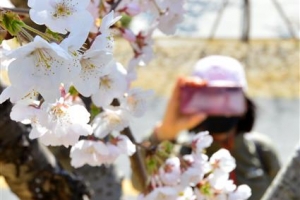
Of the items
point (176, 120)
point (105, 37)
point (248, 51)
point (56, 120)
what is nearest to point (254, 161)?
point (176, 120)

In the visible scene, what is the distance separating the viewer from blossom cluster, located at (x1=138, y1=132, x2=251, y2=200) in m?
1.14

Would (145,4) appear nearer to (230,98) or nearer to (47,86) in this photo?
(47,86)

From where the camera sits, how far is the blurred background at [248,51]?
637cm

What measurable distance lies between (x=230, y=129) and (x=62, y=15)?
1.58 meters

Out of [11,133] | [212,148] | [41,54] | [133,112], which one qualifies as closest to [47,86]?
[41,54]

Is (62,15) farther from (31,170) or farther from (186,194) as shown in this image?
(31,170)

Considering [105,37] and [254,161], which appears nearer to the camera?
[105,37]

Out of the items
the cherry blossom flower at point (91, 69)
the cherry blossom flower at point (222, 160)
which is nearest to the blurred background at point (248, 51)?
the cherry blossom flower at point (222, 160)

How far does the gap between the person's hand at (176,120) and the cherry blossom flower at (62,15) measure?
1.54 meters

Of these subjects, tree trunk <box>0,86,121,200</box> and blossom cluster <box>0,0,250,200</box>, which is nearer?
blossom cluster <box>0,0,250,200</box>

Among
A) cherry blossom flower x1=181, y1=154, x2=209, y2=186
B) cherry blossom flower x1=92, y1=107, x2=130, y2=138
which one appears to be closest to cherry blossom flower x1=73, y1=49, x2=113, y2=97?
cherry blossom flower x1=92, y1=107, x2=130, y2=138

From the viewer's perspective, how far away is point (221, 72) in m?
2.28

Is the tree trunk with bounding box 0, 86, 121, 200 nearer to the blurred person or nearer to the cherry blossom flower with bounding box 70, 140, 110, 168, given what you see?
the cherry blossom flower with bounding box 70, 140, 110, 168

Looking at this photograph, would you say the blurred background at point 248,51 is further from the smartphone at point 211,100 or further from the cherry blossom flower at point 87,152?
the cherry blossom flower at point 87,152
